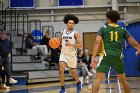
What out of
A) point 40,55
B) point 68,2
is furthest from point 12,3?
point 40,55

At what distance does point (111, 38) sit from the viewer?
7.13 m

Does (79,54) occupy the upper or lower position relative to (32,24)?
lower

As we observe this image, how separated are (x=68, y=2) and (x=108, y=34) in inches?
603

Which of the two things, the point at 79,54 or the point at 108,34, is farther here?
the point at 79,54

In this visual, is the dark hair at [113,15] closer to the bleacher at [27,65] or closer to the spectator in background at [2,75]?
the spectator in background at [2,75]

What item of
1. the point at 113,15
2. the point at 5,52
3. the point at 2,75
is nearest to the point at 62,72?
the point at 113,15

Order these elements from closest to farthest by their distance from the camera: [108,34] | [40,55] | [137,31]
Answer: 1. [108,34]
2. [40,55]
3. [137,31]

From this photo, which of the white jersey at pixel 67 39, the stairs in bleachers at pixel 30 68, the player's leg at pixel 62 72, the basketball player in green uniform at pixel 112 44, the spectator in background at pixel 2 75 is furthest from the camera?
the stairs in bleachers at pixel 30 68

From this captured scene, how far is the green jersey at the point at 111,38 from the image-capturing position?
7113 mm

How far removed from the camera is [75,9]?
73.3 ft

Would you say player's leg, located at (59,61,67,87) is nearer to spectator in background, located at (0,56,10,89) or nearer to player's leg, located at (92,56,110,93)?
player's leg, located at (92,56,110,93)

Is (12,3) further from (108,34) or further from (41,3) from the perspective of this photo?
(108,34)

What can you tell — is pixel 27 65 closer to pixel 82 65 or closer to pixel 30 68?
pixel 30 68

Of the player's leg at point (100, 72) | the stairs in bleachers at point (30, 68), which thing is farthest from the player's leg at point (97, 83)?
the stairs in bleachers at point (30, 68)
